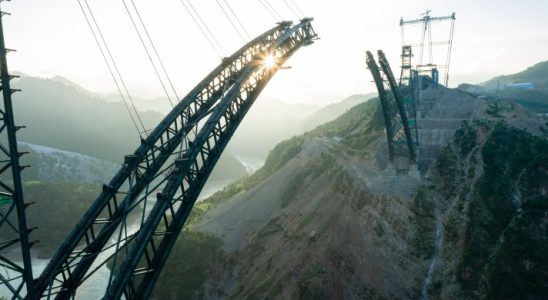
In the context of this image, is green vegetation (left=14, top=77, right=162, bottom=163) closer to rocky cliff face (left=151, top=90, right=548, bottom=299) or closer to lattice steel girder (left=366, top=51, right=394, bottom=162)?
rocky cliff face (left=151, top=90, right=548, bottom=299)

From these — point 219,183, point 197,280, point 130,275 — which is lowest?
point 219,183

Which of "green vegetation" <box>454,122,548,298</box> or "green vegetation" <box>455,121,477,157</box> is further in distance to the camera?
"green vegetation" <box>455,121,477,157</box>

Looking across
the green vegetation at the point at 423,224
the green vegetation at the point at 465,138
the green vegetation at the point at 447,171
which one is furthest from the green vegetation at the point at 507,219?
the green vegetation at the point at 423,224

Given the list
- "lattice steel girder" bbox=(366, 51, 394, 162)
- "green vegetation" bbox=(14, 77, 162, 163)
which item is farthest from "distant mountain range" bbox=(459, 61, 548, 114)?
"green vegetation" bbox=(14, 77, 162, 163)

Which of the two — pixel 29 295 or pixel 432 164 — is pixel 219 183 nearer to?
pixel 432 164

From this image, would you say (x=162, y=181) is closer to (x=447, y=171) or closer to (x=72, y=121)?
(x=447, y=171)

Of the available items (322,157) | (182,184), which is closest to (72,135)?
(322,157)

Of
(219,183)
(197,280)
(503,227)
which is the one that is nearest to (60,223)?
(197,280)
